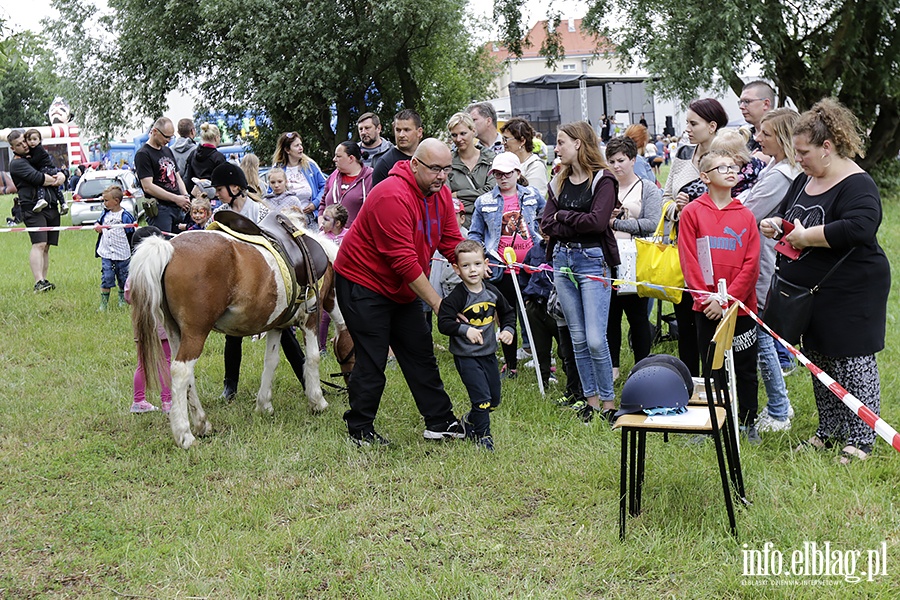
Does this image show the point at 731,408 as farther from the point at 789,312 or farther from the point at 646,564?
the point at 646,564

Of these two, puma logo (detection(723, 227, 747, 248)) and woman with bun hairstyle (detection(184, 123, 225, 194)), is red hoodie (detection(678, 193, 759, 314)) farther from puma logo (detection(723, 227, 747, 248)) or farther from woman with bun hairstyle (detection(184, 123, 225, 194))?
woman with bun hairstyle (detection(184, 123, 225, 194))

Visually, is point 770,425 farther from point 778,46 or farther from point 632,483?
point 778,46

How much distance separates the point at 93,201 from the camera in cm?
2272

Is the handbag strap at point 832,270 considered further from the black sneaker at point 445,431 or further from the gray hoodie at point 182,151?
the gray hoodie at point 182,151

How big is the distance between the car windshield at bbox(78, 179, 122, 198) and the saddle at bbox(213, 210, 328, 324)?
18803mm

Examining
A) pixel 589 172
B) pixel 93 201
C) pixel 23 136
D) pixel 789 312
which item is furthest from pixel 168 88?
pixel 789 312

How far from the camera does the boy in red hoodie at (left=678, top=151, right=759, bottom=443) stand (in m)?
5.40

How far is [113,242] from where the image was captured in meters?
11.0

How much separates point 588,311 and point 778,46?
12.3m

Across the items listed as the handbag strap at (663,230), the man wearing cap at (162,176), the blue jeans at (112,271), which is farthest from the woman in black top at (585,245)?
the blue jeans at (112,271)

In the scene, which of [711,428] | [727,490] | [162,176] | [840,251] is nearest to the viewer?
[711,428]

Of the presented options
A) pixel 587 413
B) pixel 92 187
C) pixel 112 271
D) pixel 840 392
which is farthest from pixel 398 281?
pixel 92 187

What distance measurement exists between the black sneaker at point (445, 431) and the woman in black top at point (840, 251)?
2.31 metres

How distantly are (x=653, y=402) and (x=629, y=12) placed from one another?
1403 cm
